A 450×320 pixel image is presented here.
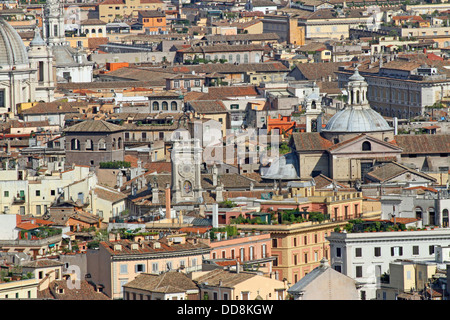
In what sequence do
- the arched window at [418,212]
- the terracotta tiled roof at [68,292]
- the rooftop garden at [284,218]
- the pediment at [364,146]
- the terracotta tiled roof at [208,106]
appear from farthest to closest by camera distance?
1. the terracotta tiled roof at [208,106]
2. the pediment at [364,146]
3. the arched window at [418,212]
4. the rooftop garden at [284,218]
5. the terracotta tiled roof at [68,292]

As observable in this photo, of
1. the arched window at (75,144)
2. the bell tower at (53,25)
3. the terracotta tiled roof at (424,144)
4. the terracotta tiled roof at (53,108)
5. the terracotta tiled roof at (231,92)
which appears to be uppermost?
the bell tower at (53,25)

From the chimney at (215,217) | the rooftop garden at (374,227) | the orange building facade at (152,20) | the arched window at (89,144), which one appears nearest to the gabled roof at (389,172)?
the chimney at (215,217)

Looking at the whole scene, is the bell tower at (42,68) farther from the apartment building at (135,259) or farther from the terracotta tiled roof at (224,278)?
the terracotta tiled roof at (224,278)

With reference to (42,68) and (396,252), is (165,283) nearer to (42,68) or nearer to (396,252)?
(396,252)

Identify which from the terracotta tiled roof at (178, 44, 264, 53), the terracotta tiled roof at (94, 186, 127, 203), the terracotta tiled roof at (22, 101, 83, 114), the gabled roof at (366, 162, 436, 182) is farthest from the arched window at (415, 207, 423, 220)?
the terracotta tiled roof at (178, 44, 264, 53)

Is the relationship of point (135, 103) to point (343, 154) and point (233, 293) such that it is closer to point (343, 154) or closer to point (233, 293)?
point (343, 154)
